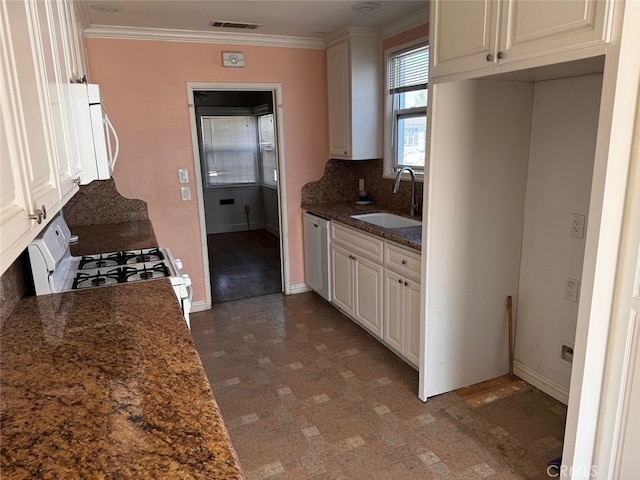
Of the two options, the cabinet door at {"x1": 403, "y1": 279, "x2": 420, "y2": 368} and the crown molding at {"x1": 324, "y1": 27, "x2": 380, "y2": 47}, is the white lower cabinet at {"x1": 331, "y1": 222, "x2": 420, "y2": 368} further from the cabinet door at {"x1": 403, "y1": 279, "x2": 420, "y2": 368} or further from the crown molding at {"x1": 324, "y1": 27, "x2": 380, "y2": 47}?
the crown molding at {"x1": 324, "y1": 27, "x2": 380, "y2": 47}

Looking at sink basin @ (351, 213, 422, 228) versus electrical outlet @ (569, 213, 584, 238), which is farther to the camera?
sink basin @ (351, 213, 422, 228)

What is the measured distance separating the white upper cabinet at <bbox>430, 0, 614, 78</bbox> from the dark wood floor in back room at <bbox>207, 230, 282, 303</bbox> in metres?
3.11

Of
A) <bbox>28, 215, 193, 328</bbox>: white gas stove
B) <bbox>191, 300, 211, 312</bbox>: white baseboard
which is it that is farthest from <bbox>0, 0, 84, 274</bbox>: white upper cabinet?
<bbox>191, 300, 211, 312</bbox>: white baseboard

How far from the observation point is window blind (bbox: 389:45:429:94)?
3.50 m

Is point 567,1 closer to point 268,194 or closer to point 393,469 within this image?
point 393,469

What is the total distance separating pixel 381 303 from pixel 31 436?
2454mm

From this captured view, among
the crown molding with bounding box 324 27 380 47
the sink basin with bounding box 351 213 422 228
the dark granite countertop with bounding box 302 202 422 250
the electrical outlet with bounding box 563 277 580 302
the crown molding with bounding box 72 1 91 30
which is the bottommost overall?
the electrical outlet with bounding box 563 277 580 302

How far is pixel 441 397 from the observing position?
2.67 meters

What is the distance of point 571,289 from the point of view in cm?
246

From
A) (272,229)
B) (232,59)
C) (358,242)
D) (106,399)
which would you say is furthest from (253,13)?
(272,229)

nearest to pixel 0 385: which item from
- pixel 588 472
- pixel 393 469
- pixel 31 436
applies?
pixel 31 436

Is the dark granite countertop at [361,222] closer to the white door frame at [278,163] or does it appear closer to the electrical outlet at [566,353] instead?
the white door frame at [278,163]

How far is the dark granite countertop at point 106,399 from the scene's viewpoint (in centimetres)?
92

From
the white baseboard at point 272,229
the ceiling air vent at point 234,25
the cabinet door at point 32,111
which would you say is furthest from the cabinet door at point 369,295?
the white baseboard at point 272,229
